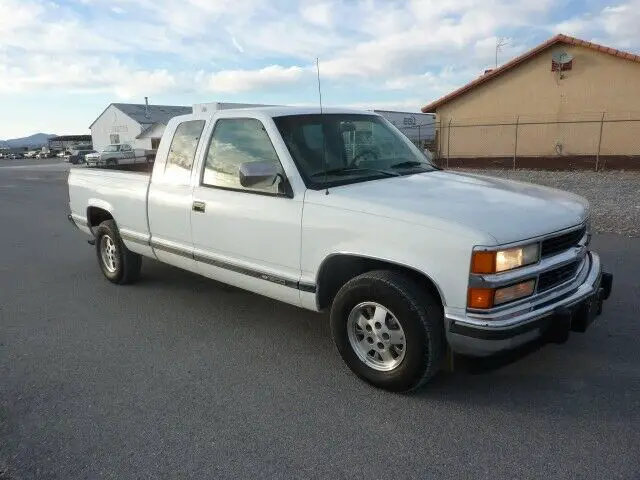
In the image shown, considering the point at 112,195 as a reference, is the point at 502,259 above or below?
below

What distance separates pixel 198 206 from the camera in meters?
4.45

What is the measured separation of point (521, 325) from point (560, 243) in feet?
2.15

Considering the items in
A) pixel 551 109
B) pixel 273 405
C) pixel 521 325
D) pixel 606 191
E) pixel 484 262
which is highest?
pixel 551 109

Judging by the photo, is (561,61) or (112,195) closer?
(112,195)

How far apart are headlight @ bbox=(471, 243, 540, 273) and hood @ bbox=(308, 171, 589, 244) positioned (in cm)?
7

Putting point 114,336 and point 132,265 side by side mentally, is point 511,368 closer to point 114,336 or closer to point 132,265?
point 114,336

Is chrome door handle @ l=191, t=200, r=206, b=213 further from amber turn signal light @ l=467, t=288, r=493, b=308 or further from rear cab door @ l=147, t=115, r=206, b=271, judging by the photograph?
amber turn signal light @ l=467, t=288, r=493, b=308

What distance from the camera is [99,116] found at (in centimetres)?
6456

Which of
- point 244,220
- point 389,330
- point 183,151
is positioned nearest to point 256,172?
point 244,220

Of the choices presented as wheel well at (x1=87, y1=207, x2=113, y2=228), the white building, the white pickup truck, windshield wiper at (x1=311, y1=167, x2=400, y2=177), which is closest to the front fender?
the white pickup truck

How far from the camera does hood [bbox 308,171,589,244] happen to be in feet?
9.87

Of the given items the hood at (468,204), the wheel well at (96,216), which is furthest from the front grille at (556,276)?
the wheel well at (96,216)

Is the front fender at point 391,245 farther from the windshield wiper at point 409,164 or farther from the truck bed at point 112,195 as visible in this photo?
the truck bed at point 112,195

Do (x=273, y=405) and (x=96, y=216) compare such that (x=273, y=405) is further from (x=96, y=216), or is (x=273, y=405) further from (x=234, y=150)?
(x=96, y=216)
